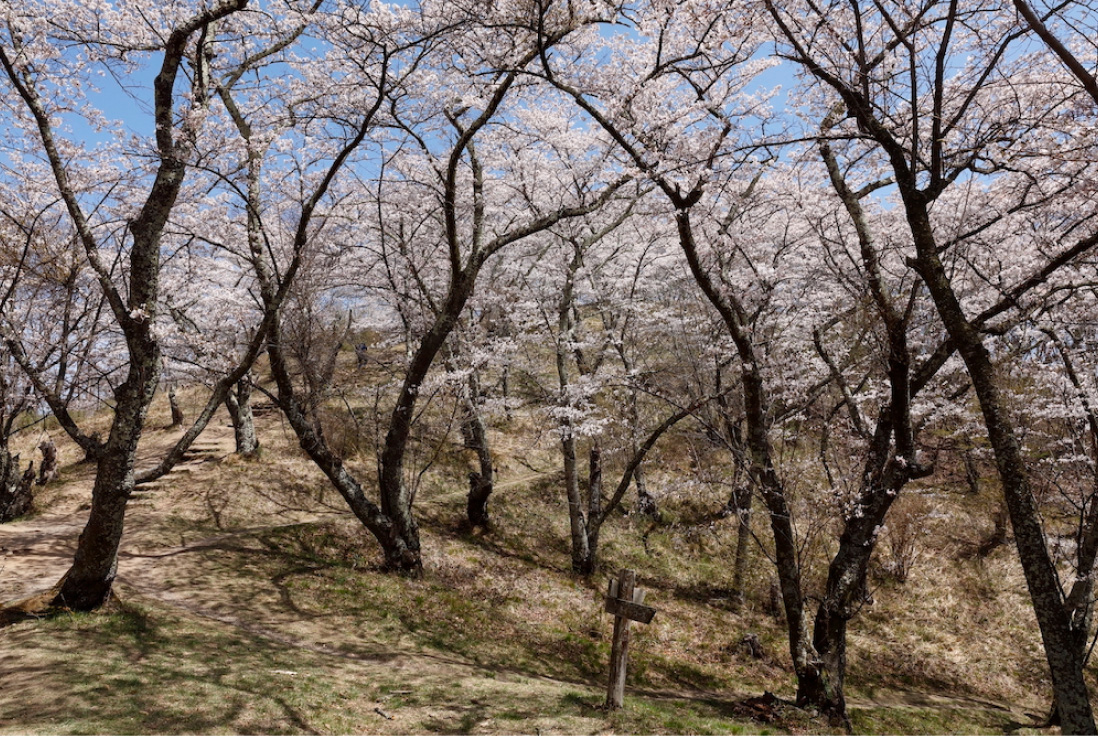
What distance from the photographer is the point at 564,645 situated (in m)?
11.1

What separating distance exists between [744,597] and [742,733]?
821cm

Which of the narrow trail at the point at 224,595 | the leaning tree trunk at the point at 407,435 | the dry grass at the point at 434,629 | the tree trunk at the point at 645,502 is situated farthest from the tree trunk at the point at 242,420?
the tree trunk at the point at 645,502

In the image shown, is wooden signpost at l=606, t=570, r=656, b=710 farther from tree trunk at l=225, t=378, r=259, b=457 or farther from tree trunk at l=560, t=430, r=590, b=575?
tree trunk at l=225, t=378, r=259, b=457

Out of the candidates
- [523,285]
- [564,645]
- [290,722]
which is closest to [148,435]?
[523,285]

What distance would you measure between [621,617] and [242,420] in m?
14.7

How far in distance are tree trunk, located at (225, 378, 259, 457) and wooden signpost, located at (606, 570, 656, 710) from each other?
45.8ft

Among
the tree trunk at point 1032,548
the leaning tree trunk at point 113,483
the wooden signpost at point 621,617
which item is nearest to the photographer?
the tree trunk at point 1032,548

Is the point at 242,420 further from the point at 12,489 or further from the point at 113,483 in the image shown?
the point at 113,483

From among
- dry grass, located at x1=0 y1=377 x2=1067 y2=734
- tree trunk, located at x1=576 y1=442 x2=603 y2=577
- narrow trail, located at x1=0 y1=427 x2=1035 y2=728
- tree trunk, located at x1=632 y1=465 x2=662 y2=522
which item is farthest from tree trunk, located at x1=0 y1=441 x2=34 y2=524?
tree trunk, located at x1=632 y1=465 x2=662 y2=522

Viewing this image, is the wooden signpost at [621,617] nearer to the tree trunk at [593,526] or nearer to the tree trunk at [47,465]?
the tree trunk at [593,526]

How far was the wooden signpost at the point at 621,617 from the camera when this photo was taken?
23.6ft

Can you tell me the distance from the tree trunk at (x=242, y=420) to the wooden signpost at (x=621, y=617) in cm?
1397

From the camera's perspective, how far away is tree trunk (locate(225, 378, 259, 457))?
17.6 metres

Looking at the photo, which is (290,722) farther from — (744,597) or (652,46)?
(744,597)
